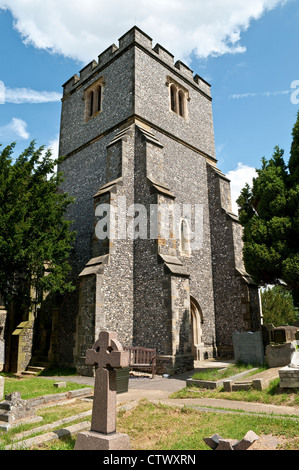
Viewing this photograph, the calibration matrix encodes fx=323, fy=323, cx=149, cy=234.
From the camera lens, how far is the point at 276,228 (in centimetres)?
1058

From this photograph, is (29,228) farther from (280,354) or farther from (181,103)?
(181,103)

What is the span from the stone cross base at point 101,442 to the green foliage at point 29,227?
822 centimetres

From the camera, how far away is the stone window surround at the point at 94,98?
58.6 feet

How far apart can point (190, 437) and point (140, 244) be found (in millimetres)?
8527

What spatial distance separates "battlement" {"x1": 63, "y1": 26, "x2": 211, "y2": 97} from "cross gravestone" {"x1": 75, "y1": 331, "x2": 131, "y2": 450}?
16.1 m

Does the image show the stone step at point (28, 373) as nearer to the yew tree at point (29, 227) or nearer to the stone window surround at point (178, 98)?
the yew tree at point (29, 227)

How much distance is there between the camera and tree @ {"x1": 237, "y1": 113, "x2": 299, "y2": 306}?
10422 millimetres

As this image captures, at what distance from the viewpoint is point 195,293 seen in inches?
571

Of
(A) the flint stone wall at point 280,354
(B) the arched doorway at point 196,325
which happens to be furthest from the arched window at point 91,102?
(A) the flint stone wall at point 280,354

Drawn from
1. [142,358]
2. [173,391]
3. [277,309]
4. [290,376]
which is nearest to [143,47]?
[142,358]

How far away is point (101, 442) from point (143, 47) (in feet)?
57.3

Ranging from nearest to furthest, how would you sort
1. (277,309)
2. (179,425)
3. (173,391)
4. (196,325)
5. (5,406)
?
(179,425) < (5,406) < (173,391) < (196,325) < (277,309)

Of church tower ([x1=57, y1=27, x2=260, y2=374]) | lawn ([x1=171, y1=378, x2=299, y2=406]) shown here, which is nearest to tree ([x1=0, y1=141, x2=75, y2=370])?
church tower ([x1=57, y1=27, x2=260, y2=374])

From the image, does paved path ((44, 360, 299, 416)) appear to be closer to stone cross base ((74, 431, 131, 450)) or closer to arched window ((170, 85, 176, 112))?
stone cross base ((74, 431, 131, 450))
